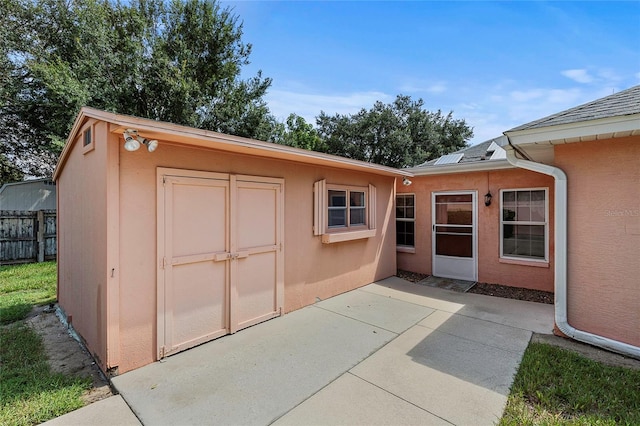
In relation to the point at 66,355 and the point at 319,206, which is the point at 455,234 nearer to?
the point at 319,206

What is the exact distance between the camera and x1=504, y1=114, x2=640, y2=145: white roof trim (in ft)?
9.99

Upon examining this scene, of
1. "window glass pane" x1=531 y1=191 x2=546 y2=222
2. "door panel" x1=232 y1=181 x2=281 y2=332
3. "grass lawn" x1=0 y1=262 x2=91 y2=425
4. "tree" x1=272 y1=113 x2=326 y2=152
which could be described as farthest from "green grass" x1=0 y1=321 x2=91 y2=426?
"tree" x1=272 y1=113 x2=326 y2=152

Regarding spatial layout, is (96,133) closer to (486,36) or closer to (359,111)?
(486,36)

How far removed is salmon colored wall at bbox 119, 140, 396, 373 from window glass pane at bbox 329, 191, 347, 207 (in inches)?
9.1

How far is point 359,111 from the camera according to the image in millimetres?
21312

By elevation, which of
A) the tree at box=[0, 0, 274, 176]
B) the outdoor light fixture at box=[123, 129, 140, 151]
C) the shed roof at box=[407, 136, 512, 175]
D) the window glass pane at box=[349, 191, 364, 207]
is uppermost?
the tree at box=[0, 0, 274, 176]

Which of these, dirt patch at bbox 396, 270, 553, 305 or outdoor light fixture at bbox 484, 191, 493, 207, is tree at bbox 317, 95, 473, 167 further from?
dirt patch at bbox 396, 270, 553, 305

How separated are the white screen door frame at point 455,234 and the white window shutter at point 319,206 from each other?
3444mm

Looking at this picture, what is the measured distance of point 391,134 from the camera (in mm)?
20125

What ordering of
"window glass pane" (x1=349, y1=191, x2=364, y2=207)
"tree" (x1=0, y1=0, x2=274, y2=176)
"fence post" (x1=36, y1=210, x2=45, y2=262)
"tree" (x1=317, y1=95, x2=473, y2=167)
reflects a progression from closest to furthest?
"window glass pane" (x1=349, y1=191, x2=364, y2=207)
"fence post" (x1=36, y1=210, x2=45, y2=262)
"tree" (x1=0, y1=0, x2=274, y2=176)
"tree" (x1=317, y1=95, x2=473, y2=167)

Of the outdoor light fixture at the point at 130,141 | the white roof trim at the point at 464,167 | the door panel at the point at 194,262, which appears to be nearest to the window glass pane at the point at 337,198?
the door panel at the point at 194,262

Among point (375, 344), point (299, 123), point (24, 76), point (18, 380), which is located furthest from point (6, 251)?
point (299, 123)

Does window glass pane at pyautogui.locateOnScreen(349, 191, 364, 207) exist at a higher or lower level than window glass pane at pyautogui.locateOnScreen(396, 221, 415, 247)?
higher

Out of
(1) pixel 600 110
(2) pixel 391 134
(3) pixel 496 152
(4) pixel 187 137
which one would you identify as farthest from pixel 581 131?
(2) pixel 391 134
